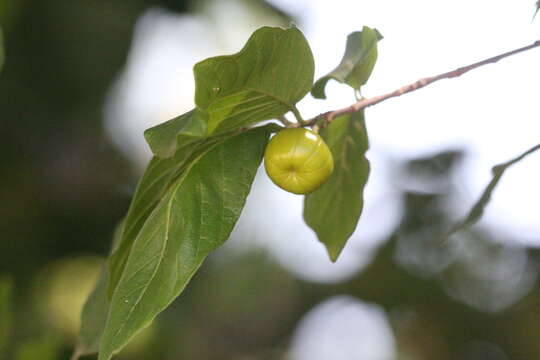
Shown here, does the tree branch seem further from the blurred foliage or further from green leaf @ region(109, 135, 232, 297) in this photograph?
the blurred foliage

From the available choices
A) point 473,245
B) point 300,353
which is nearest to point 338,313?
point 300,353

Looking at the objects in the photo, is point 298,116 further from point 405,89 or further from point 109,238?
point 109,238

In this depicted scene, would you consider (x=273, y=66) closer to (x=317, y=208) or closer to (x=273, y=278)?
(x=317, y=208)

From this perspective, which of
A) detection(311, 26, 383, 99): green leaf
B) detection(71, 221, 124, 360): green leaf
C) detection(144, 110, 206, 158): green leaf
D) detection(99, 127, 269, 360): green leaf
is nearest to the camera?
detection(144, 110, 206, 158): green leaf

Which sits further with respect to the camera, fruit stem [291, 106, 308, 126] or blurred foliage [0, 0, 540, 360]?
blurred foliage [0, 0, 540, 360]

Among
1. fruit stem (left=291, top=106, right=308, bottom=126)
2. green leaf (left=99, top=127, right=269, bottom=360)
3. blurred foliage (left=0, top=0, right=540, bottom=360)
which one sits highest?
fruit stem (left=291, top=106, right=308, bottom=126)

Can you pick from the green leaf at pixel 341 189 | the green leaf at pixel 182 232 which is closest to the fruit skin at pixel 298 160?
the green leaf at pixel 182 232

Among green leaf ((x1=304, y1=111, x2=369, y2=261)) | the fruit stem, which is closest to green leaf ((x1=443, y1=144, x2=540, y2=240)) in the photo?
green leaf ((x1=304, y1=111, x2=369, y2=261))
